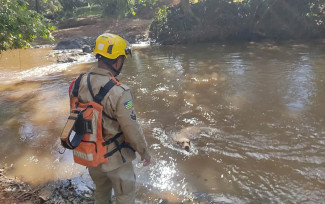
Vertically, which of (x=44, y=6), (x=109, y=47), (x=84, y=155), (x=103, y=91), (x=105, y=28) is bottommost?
(x=105, y=28)

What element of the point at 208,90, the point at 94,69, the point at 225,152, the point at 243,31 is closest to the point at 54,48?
the point at 243,31

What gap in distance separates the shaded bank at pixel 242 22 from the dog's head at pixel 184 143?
1488cm

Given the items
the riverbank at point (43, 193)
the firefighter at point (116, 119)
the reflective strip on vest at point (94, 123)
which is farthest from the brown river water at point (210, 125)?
the reflective strip on vest at point (94, 123)

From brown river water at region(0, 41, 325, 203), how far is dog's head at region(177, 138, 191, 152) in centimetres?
12

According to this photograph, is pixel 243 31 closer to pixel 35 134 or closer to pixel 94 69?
pixel 35 134

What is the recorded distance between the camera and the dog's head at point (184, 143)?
20.3ft

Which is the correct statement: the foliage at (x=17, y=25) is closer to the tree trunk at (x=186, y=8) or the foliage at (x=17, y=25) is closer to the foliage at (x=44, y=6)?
the tree trunk at (x=186, y=8)

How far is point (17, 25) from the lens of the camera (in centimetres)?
604

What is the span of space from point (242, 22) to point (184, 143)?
51.4ft

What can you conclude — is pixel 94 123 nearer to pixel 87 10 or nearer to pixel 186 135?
pixel 186 135

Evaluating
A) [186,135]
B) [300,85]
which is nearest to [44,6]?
[300,85]

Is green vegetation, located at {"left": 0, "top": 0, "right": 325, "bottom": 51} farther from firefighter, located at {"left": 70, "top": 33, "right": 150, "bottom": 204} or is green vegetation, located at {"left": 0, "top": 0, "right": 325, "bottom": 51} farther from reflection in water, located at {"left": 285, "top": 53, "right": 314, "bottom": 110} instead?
firefighter, located at {"left": 70, "top": 33, "right": 150, "bottom": 204}

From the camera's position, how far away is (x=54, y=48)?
21.7 metres

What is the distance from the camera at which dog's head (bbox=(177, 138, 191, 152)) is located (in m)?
6.18
